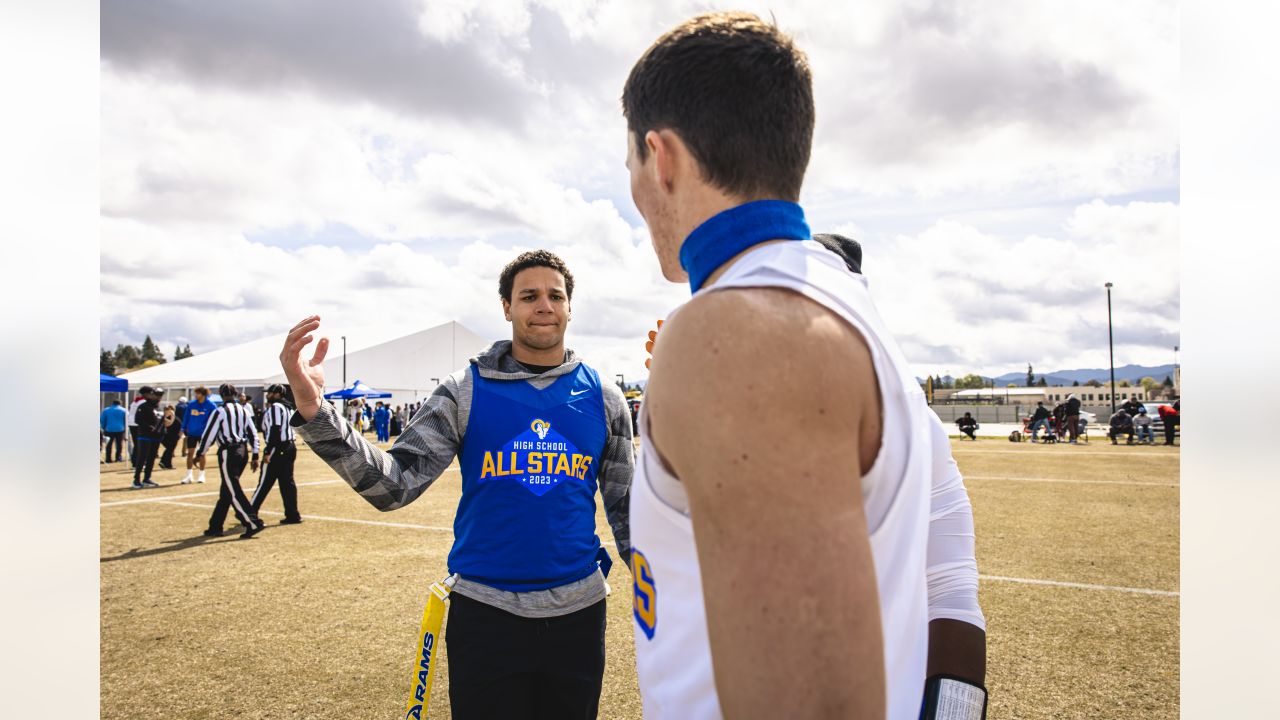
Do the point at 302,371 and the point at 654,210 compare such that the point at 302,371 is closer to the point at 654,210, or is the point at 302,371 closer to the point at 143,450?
the point at 654,210

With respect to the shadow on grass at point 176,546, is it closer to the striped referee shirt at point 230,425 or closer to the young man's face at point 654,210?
the striped referee shirt at point 230,425

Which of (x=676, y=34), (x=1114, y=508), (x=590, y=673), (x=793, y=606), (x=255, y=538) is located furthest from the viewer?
(x=1114, y=508)

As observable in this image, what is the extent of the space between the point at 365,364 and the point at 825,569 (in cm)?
5857

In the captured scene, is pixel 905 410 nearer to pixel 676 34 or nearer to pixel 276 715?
pixel 676 34

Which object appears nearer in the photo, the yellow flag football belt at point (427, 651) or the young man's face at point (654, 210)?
the young man's face at point (654, 210)

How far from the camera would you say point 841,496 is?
865 mm

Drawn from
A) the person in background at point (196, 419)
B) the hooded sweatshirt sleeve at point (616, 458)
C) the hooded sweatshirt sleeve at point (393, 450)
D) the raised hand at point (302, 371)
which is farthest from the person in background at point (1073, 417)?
the raised hand at point (302, 371)

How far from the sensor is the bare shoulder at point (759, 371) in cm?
86

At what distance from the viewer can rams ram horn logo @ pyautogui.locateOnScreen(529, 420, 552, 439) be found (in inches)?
126

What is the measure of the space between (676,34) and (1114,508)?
1375 cm

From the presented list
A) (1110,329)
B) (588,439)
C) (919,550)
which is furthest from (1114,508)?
(1110,329)

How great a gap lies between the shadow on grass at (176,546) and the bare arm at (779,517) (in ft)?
34.4

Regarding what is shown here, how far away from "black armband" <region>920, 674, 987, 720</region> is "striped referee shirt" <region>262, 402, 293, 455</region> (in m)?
11.4

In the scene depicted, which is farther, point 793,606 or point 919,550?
point 919,550
